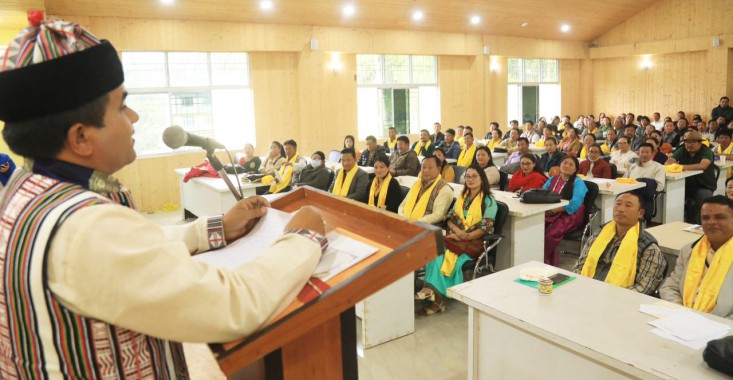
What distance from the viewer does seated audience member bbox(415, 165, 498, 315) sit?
4.12 m

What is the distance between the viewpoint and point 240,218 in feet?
3.74

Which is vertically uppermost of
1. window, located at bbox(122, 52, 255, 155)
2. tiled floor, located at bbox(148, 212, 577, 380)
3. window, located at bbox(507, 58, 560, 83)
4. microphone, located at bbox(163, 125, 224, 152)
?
window, located at bbox(507, 58, 560, 83)

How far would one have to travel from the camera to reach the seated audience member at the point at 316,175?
6.86 m

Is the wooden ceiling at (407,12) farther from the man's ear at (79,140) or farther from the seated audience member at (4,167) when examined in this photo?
the man's ear at (79,140)

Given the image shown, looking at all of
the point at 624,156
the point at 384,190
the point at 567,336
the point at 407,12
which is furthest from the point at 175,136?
the point at 407,12

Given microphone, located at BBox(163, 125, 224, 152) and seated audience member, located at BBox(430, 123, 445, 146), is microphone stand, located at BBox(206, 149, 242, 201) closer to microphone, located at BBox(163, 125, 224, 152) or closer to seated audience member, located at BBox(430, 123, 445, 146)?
microphone, located at BBox(163, 125, 224, 152)

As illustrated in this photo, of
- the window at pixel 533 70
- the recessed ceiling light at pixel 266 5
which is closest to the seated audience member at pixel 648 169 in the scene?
the recessed ceiling light at pixel 266 5

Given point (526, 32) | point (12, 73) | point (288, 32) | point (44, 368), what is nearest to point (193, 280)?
point (44, 368)

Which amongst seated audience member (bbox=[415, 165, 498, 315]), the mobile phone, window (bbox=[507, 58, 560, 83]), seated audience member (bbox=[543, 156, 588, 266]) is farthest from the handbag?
window (bbox=[507, 58, 560, 83])

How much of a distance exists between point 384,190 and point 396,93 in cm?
671

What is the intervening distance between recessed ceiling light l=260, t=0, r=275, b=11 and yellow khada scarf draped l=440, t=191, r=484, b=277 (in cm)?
568

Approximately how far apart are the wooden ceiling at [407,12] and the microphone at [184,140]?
5749 mm

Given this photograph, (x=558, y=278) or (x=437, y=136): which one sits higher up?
(x=437, y=136)

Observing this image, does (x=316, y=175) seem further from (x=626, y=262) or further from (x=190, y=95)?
(x=626, y=262)
